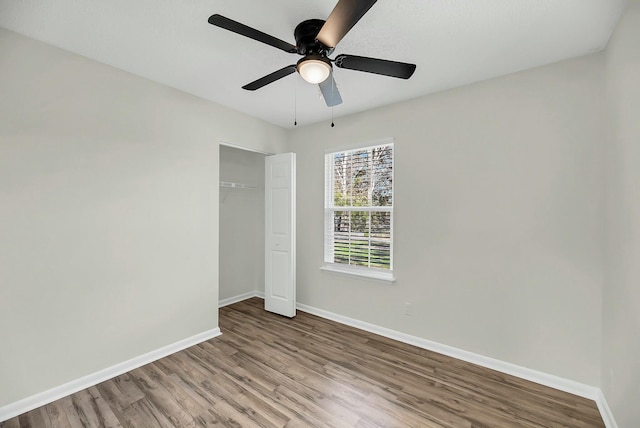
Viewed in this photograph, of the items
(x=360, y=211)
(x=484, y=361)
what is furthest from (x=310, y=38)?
(x=484, y=361)

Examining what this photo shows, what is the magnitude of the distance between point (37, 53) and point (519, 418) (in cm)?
431

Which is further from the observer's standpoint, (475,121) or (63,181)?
(475,121)

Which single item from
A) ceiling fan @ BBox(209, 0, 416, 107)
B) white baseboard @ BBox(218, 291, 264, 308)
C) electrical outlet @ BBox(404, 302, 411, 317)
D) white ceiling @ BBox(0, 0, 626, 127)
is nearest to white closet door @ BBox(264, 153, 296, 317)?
white baseboard @ BBox(218, 291, 264, 308)

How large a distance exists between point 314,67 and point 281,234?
7.88 feet

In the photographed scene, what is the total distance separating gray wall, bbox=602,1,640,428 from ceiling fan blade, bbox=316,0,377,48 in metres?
1.56

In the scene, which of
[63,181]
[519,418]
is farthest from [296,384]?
[63,181]

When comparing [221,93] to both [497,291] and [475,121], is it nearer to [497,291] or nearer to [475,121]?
[475,121]

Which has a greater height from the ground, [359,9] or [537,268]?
[359,9]

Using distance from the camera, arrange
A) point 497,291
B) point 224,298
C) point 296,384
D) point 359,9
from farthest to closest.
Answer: point 224,298
point 497,291
point 296,384
point 359,9

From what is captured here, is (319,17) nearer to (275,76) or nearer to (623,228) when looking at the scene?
(275,76)

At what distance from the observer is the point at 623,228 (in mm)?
1681

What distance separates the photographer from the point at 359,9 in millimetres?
1208

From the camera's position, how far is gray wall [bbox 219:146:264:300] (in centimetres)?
415

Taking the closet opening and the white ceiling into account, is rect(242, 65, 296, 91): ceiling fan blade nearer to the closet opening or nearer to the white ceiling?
the white ceiling
